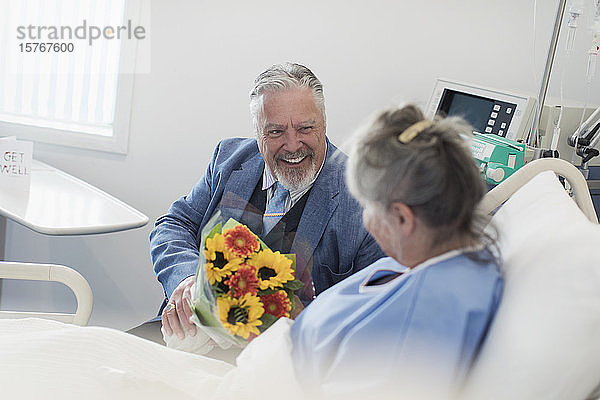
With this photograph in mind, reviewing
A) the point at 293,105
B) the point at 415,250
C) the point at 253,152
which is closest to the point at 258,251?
the point at 415,250

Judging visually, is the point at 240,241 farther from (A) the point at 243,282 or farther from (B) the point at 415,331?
(B) the point at 415,331

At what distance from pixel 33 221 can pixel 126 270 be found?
955mm

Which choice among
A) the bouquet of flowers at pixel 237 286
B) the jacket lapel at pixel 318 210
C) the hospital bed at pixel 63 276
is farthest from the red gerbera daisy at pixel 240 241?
the hospital bed at pixel 63 276

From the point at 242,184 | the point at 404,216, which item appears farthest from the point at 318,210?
the point at 404,216

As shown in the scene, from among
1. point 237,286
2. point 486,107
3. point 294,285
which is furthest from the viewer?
point 486,107

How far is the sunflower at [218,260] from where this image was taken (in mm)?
1215

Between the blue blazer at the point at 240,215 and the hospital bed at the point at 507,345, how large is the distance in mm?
391

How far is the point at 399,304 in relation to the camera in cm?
95

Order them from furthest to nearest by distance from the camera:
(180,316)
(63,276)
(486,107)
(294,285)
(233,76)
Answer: (233,76)
(486,107)
(63,276)
(180,316)
(294,285)

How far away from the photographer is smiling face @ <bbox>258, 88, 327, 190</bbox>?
70.9 inches

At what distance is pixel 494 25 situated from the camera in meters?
2.54

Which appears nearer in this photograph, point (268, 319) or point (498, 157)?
point (268, 319)

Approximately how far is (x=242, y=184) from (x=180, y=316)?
52 centimetres

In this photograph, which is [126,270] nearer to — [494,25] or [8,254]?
[8,254]
